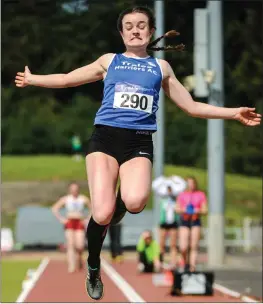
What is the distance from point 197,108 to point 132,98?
0.67m

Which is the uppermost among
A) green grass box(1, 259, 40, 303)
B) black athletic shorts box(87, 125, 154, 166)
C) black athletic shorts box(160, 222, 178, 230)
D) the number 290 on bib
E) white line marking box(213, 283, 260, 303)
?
the number 290 on bib

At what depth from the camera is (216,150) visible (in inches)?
1065

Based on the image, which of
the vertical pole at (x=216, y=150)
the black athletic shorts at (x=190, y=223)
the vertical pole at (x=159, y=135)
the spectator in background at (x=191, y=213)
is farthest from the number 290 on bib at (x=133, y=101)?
the vertical pole at (x=159, y=135)

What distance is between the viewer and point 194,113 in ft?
32.8

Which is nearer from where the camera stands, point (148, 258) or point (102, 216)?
point (102, 216)

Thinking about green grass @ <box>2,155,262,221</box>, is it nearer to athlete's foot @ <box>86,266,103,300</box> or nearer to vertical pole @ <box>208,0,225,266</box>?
vertical pole @ <box>208,0,225,266</box>

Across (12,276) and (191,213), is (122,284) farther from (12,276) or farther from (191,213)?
(12,276)

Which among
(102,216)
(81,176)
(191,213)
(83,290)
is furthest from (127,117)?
(81,176)

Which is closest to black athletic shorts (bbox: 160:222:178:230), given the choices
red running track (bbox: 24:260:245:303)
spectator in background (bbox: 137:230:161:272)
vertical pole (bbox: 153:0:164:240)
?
spectator in background (bbox: 137:230:161:272)

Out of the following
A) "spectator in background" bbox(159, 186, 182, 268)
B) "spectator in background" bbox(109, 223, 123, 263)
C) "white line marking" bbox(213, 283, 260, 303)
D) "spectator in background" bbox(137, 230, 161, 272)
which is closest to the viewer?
"white line marking" bbox(213, 283, 260, 303)

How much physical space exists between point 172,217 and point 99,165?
15167 millimetres

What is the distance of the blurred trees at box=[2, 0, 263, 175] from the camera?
6166 cm

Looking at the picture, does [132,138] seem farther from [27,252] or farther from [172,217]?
[27,252]

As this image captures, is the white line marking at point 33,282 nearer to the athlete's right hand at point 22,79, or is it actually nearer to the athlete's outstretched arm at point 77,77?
the athlete's right hand at point 22,79
